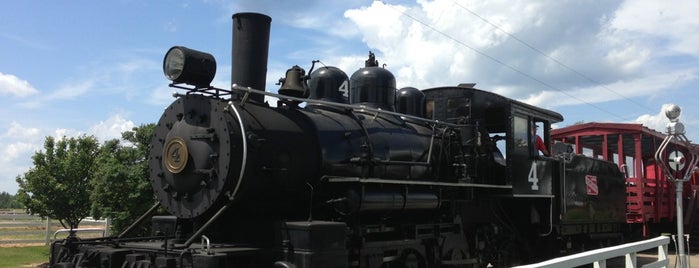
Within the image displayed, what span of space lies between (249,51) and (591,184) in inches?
353

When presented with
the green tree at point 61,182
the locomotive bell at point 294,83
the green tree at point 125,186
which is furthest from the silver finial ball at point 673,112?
the green tree at point 61,182

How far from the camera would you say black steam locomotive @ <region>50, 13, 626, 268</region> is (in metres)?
6.42

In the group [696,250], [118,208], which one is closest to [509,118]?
[118,208]

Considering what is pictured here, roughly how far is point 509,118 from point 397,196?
12.3 ft

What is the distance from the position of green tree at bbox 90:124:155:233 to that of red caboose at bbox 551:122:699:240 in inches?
504

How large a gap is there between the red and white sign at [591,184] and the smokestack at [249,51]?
27.5 ft

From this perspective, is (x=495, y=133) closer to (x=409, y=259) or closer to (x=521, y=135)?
(x=521, y=135)

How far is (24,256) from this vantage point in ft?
57.4

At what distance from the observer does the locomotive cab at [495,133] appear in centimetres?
1009

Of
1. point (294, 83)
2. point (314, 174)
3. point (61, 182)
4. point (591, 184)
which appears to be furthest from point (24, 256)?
point (591, 184)

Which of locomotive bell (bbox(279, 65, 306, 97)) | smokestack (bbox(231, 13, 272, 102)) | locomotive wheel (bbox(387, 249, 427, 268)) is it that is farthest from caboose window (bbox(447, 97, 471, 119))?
smokestack (bbox(231, 13, 272, 102))

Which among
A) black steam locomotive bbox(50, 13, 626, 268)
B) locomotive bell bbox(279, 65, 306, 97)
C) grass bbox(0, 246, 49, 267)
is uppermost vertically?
locomotive bell bbox(279, 65, 306, 97)

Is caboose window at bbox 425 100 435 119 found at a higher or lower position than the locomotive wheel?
higher

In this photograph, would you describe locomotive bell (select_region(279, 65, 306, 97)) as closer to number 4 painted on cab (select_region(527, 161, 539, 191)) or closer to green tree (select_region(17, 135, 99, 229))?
number 4 painted on cab (select_region(527, 161, 539, 191))
